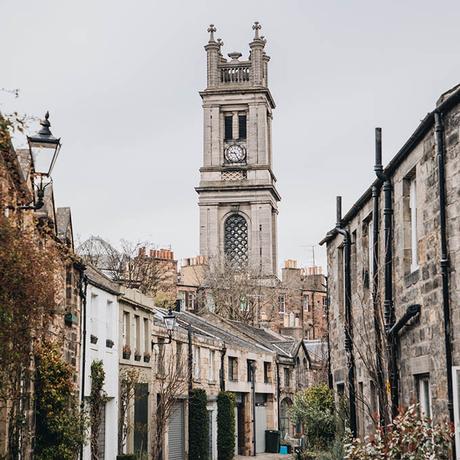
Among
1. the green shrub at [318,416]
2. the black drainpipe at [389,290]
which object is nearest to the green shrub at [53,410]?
the green shrub at [318,416]

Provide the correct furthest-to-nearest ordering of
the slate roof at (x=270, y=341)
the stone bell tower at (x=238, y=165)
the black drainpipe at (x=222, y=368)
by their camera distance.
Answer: the stone bell tower at (x=238, y=165)
the slate roof at (x=270, y=341)
the black drainpipe at (x=222, y=368)

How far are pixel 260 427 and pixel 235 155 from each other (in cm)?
4269

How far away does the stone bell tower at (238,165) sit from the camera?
84812 millimetres

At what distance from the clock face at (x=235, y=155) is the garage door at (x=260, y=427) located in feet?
134

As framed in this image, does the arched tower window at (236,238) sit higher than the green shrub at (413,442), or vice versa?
the arched tower window at (236,238)

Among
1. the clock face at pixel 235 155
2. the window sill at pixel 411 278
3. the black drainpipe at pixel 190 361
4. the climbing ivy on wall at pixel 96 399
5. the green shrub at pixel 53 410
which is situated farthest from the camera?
the clock face at pixel 235 155

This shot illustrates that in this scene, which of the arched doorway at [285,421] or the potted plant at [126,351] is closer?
the potted plant at [126,351]

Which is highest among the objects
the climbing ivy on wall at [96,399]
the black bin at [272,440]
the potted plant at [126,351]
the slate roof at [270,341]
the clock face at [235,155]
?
the clock face at [235,155]

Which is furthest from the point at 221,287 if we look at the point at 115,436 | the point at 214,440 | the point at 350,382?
the point at 350,382

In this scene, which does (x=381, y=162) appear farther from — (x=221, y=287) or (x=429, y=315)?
(x=221, y=287)

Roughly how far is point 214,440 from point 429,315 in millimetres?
26775

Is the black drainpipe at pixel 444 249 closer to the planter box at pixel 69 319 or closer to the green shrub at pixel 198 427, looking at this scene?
the planter box at pixel 69 319

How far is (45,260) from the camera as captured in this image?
13.1 metres

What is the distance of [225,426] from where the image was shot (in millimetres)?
40219
